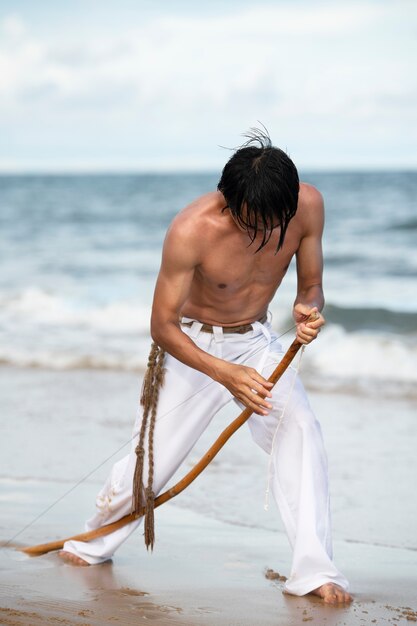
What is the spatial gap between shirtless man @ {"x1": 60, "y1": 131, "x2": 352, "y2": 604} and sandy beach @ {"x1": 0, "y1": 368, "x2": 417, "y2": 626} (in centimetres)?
21

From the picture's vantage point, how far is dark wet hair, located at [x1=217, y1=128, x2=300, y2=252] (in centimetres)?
336

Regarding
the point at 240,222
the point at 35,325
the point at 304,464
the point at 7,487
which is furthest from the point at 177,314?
the point at 35,325

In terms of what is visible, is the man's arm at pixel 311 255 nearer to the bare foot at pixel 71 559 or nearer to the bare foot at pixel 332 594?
the bare foot at pixel 332 594

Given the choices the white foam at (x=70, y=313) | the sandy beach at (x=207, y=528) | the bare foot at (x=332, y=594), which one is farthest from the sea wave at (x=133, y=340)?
the bare foot at (x=332, y=594)

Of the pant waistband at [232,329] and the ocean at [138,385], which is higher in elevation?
the pant waistband at [232,329]

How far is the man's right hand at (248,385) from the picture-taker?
344 cm

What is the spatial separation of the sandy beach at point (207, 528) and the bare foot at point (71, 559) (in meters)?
0.04

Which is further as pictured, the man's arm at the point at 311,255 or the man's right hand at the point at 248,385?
the man's arm at the point at 311,255

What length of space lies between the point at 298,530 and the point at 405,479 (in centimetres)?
211

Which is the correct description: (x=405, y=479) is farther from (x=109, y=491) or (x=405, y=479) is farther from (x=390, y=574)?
(x=109, y=491)

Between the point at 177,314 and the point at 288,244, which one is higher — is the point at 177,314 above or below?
below

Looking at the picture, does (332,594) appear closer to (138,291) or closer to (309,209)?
(309,209)

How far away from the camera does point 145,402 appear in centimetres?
388

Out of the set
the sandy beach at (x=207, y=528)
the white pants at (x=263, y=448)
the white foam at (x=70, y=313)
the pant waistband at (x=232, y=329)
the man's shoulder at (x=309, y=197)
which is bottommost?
the sandy beach at (x=207, y=528)
